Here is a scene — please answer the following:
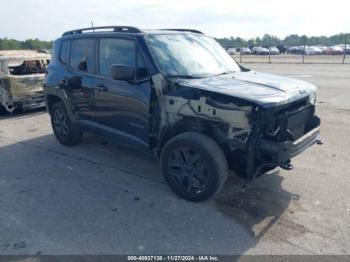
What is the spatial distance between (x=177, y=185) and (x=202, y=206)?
0.40 meters

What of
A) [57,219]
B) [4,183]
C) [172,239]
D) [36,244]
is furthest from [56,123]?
[172,239]

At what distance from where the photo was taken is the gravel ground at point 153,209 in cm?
322

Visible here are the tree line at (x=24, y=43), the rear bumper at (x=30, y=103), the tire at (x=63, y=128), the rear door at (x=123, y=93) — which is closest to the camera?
the rear door at (x=123, y=93)

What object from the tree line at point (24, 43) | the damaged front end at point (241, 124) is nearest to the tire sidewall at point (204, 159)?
the damaged front end at point (241, 124)

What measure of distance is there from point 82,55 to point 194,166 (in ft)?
8.81

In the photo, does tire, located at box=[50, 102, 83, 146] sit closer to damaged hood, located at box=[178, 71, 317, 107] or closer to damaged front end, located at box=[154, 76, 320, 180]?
damaged front end, located at box=[154, 76, 320, 180]

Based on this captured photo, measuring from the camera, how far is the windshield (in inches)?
167

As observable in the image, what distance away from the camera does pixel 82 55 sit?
17.5 feet

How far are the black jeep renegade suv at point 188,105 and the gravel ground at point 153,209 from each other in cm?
42

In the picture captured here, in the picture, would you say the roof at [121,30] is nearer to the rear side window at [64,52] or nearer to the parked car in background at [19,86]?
the rear side window at [64,52]

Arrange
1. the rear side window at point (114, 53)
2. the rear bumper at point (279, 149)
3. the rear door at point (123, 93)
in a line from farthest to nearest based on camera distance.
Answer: the rear side window at point (114, 53), the rear door at point (123, 93), the rear bumper at point (279, 149)

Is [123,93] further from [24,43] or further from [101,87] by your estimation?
[24,43]

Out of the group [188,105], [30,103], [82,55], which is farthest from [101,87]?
[30,103]

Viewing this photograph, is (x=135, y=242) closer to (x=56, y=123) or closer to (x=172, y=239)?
(x=172, y=239)
